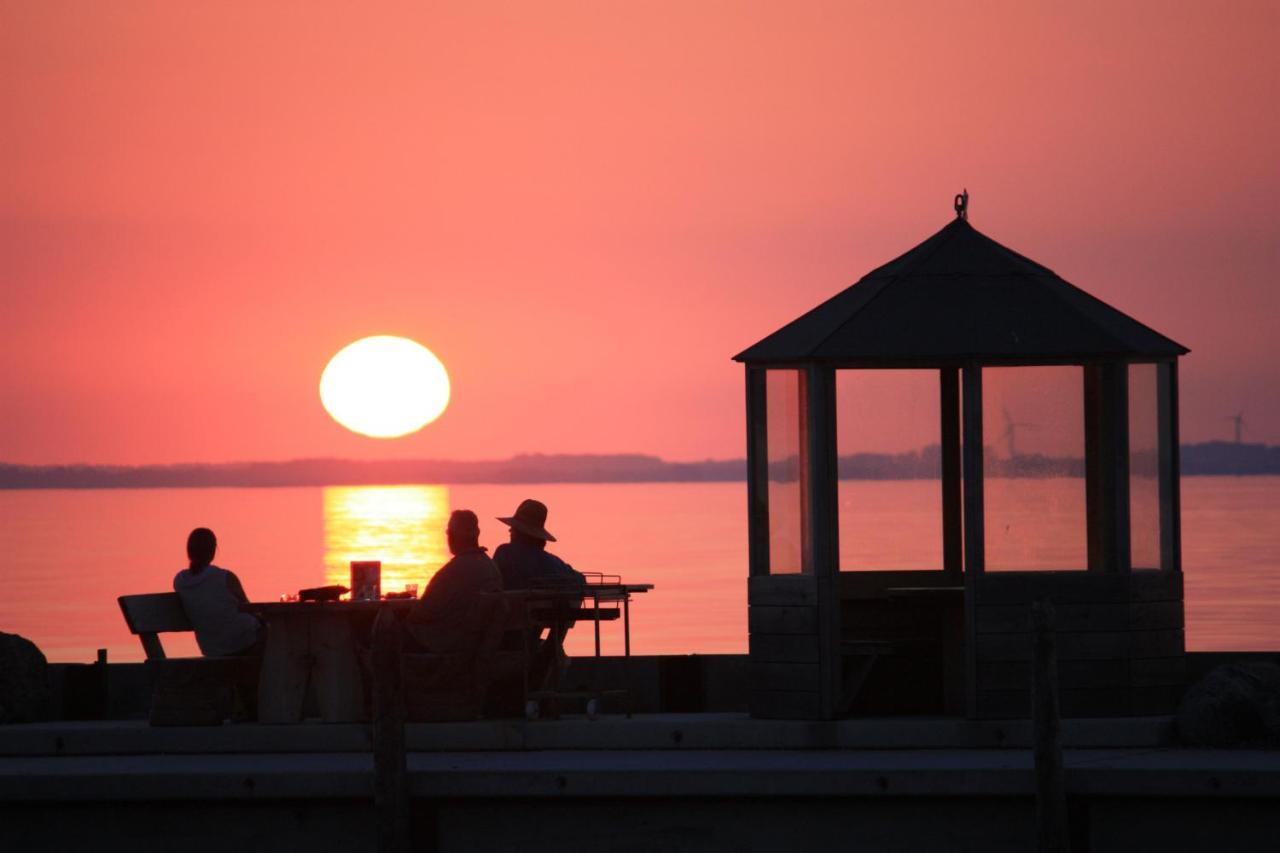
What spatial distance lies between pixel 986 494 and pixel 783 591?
1.28 meters

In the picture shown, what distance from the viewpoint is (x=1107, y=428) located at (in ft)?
44.3

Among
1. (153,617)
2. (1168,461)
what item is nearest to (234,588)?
(153,617)

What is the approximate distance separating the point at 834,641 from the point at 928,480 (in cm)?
180

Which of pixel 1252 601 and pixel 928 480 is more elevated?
pixel 928 480

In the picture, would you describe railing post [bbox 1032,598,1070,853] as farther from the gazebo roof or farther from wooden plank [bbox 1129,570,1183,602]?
the gazebo roof

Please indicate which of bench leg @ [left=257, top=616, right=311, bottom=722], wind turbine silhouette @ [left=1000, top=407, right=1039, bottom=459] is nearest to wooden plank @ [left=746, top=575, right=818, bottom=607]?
wind turbine silhouette @ [left=1000, top=407, right=1039, bottom=459]

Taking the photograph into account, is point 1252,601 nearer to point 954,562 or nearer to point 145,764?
point 954,562

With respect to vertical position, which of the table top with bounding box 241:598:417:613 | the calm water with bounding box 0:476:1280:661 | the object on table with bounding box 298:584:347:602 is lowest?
the calm water with bounding box 0:476:1280:661

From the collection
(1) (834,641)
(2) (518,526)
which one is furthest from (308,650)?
(1) (834,641)

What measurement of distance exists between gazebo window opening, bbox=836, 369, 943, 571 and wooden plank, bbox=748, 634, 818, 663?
0.83 metres

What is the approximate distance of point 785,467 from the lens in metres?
13.9

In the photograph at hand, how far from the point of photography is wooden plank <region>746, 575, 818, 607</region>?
530 inches

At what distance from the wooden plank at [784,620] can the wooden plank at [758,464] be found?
26 centimetres

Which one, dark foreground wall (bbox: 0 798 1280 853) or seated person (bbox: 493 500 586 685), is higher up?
seated person (bbox: 493 500 586 685)
